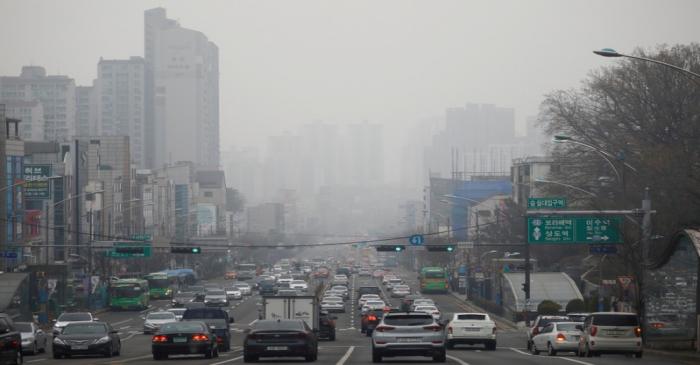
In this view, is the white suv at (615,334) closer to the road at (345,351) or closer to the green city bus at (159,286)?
the road at (345,351)

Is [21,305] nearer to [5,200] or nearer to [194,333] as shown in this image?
[5,200]

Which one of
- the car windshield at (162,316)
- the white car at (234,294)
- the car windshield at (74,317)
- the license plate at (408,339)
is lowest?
the white car at (234,294)

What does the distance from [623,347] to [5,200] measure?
243ft

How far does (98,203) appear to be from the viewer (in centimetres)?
15038

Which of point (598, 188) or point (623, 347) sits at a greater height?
point (598, 188)

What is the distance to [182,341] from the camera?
129ft

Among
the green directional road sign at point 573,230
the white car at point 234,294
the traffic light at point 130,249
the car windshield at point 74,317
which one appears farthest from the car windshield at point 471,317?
the white car at point 234,294

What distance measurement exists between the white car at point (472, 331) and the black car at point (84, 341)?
14273 millimetres

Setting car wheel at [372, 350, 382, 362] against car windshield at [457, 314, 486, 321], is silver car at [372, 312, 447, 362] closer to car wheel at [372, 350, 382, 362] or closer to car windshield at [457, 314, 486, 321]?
car wheel at [372, 350, 382, 362]

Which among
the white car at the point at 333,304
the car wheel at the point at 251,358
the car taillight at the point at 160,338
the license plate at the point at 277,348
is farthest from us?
the white car at the point at 333,304

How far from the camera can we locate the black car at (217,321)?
49.8 m

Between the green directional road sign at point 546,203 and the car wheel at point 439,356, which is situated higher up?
the green directional road sign at point 546,203

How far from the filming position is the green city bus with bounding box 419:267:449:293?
128 metres

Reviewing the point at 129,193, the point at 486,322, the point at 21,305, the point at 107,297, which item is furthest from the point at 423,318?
the point at 129,193
